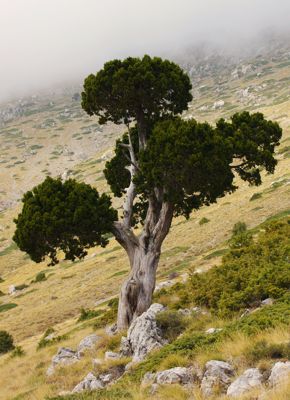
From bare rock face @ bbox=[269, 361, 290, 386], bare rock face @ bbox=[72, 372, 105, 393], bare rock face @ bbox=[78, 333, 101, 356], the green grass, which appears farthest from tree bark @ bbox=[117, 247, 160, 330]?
the green grass

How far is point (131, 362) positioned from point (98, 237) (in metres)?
6.20

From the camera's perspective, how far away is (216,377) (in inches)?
348

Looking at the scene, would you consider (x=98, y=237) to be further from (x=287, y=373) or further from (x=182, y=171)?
(x=287, y=373)

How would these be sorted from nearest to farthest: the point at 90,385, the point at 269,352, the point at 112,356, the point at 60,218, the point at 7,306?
the point at 269,352
the point at 90,385
the point at 112,356
the point at 60,218
the point at 7,306

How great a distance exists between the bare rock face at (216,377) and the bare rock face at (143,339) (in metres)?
4.98

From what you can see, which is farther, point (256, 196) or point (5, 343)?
point (256, 196)

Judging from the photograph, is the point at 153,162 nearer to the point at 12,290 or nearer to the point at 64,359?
the point at 64,359

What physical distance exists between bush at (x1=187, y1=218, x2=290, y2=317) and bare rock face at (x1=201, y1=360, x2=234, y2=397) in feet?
18.1

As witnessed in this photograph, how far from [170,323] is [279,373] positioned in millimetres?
8412

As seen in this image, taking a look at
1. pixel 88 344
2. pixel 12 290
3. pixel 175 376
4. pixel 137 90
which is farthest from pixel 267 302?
pixel 12 290

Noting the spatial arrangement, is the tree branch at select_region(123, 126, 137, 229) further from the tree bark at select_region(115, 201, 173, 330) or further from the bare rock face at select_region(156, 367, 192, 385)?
the bare rock face at select_region(156, 367, 192, 385)

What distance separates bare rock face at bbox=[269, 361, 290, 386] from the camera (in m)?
7.67

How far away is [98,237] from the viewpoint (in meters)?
18.6

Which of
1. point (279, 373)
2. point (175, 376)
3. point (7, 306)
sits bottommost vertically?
point (7, 306)
